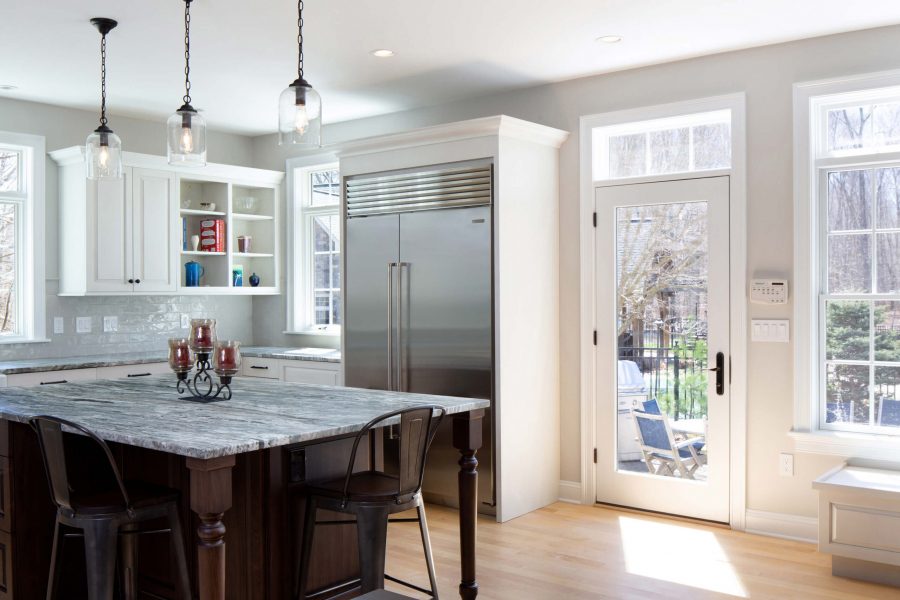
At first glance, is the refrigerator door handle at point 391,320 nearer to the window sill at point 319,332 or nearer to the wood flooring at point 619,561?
the wood flooring at point 619,561

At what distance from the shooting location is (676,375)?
15.5ft

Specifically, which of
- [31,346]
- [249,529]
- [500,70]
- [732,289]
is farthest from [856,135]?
[31,346]

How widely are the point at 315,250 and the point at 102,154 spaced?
3.16m

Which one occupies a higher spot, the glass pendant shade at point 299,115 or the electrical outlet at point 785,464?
the glass pendant shade at point 299,115

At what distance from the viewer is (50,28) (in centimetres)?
406

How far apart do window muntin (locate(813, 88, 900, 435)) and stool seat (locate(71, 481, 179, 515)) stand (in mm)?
3318

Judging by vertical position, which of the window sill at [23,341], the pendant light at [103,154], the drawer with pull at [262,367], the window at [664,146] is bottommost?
the drawer with pull at [262,367]

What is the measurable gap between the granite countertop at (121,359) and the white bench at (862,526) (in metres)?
3.18

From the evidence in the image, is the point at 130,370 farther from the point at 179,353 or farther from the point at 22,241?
the point at 179,353

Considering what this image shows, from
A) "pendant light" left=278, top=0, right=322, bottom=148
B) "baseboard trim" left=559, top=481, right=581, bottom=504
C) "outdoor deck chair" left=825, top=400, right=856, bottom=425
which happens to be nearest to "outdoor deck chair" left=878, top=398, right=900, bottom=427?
"outdoor deck chair" left=825, top=400, right=856, bottom=425

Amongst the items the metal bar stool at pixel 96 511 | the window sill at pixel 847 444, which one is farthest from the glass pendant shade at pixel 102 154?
the window sill at pixel 847 444

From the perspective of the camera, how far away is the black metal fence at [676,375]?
4.63 meters

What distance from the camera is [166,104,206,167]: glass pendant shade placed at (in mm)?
3232

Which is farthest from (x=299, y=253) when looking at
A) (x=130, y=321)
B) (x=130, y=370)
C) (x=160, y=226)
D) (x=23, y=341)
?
(x=23, y=341)
